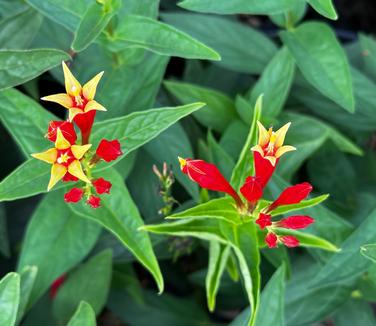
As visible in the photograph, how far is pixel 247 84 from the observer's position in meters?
1.34

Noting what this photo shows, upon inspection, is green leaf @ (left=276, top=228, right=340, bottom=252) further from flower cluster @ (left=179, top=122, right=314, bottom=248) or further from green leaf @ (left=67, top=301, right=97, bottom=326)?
green leaf @ (left=67, top=301, right=97, bottom=326)

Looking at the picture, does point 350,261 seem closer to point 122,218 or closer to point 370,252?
point 370,252

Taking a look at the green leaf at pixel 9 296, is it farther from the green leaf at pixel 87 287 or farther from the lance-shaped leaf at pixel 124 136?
the green leaf at pixel 87 287

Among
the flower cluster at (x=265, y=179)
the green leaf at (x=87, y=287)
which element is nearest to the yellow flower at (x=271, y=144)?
the flower cluster at (x=265, y=179)

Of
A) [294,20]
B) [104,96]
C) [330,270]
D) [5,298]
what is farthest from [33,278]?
[294,20]

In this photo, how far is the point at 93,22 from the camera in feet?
2.63

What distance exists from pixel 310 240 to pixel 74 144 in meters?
0.31

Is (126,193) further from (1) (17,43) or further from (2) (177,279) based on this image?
(2) (177,279)

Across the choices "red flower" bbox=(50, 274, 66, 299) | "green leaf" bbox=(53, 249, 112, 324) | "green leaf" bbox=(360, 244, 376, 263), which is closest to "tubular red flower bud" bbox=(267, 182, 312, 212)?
"green leaf" bbox=(360, 244, 376, 263)

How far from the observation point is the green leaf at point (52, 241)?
93 centimetres

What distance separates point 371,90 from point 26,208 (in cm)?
69

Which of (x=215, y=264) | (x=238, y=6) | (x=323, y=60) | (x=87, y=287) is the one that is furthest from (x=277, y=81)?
(x=87, y=287)

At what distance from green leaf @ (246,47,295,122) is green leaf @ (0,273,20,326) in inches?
20.3

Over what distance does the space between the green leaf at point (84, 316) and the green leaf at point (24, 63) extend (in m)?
0.31
